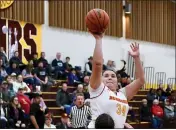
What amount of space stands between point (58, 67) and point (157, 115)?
141 inches

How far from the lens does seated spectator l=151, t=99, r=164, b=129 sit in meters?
15.0

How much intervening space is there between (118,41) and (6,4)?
606 cm

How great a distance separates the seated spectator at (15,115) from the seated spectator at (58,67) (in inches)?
174

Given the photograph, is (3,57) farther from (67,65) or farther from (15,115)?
(15,115)

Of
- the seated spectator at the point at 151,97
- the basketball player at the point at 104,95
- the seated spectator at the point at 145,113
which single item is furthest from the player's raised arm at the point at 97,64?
the seated spectator at the point at 151,97

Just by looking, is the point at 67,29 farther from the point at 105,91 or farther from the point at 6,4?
the point at 105,91

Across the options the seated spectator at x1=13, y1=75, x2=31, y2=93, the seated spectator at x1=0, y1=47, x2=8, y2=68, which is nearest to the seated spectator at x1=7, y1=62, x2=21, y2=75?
the seated spectator at x1=0, y1=47, x2=8, y2=68

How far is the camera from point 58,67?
51.0 feet

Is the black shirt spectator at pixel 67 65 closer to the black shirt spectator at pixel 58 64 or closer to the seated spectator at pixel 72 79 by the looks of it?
the black shirt spectator at pixel 58 64

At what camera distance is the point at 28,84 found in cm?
1340

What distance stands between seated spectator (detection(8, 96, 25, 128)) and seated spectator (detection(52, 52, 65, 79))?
442cm

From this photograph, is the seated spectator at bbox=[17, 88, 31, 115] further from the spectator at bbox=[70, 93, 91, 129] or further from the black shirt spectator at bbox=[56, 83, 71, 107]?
the spectator at bbox=[70, 93, 91, 129]

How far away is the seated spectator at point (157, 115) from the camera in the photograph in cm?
1502

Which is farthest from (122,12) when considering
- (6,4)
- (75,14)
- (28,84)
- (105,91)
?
(105,91)
